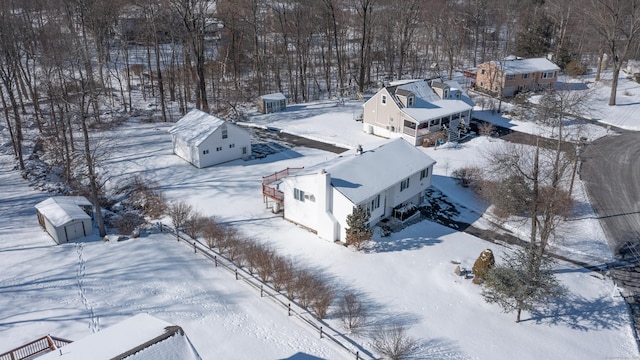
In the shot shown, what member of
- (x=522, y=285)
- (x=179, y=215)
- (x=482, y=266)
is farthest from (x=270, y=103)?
(x=522, y=285)

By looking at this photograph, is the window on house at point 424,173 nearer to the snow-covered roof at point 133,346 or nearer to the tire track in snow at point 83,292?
the snow-covered roof at point 133,346

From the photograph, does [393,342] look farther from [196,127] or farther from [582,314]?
[196,127]

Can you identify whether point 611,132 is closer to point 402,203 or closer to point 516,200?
point 516,200

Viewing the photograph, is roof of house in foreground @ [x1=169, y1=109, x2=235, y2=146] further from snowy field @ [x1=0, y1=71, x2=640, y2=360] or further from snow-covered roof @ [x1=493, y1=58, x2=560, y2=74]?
snow-covered roof @ [x1=493, y1=58, x2=560, y2=74]

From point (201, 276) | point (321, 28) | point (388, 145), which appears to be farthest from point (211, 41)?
point (201, 276)

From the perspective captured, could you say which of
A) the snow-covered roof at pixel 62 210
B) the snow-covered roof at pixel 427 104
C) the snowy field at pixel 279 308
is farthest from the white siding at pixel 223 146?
the snow-covered roof at pixel 427 104

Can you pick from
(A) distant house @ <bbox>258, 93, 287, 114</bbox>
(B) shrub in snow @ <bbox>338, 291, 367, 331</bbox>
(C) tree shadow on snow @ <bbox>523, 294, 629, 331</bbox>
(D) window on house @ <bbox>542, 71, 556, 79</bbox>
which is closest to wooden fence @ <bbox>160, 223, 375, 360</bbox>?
(B) shrub in snow @ <bbox>338, 291, 367, 331</bbox>
